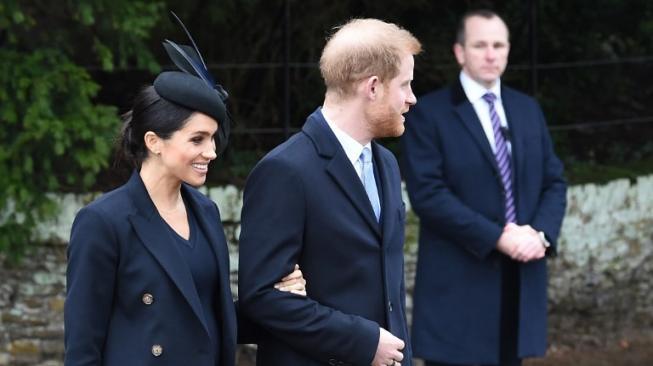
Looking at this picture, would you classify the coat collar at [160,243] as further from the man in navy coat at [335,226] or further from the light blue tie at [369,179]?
the light blue tie at [369,179]

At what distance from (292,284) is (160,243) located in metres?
0.44

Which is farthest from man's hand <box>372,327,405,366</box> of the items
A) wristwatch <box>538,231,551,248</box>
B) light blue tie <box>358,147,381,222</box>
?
wristwatch <box>538,231,551,248</box>

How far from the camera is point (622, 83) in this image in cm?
1001

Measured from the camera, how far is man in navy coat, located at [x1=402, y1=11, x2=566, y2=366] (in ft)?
21.7

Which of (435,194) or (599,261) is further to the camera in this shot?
(599,261)

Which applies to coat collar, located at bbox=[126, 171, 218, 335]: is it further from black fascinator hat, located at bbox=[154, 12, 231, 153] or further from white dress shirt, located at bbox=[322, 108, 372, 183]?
white dress shirt, located at bbox=[322, 108, 372, 183]

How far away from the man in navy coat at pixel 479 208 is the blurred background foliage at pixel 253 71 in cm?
170

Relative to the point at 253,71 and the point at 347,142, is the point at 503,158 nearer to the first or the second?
the point at 347,142

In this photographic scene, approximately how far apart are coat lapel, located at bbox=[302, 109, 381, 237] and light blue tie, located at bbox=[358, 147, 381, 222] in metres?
0.07

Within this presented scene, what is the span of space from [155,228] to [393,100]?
2.69ft

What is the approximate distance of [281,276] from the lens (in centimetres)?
445

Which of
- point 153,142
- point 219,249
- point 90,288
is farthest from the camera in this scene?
point 219,249

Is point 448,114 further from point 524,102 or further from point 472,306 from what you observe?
point 472,306

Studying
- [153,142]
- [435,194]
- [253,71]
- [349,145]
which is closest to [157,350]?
[153,142]
